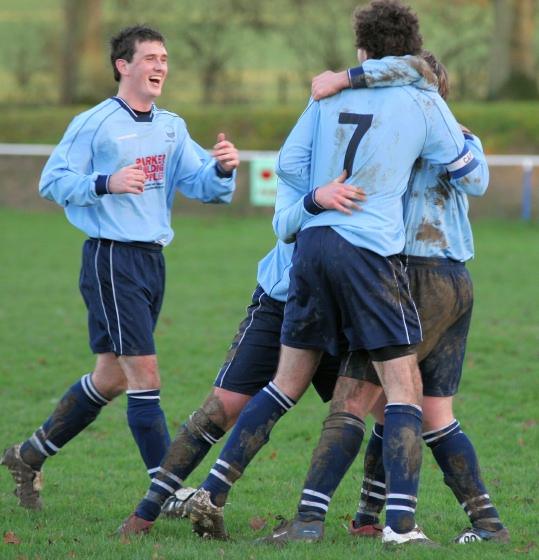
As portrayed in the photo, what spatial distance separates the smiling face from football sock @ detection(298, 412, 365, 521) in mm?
1989

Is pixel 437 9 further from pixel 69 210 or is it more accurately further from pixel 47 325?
pixel 69 210

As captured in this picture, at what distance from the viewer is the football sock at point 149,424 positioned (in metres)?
4.87

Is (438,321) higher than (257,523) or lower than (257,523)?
higher

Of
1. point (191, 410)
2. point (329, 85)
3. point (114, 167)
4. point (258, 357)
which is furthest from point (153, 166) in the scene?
point (191, 410)

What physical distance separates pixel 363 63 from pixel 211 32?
30250mm

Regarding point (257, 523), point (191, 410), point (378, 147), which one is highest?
point (378, 147)

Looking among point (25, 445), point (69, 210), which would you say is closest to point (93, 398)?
point (25, 445)

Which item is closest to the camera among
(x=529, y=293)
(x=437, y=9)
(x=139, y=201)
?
(x=139, y=201)

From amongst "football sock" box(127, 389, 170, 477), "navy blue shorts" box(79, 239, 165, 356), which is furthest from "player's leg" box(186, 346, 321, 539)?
"navy blue shorts" box(79, 239, 165, 356)

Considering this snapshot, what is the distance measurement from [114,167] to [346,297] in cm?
159

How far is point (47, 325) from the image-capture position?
1071cm

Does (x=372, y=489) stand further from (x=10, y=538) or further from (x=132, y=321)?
(x=10, y=538)

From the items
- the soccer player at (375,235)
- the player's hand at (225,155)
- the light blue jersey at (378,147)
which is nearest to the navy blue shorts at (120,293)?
the player's hand at (225,155)

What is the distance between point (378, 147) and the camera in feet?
13.0
